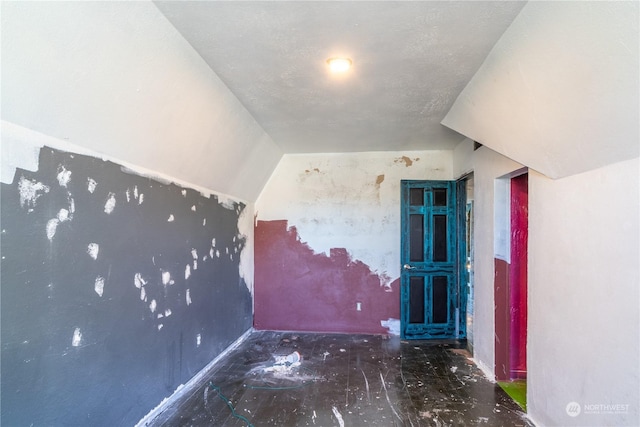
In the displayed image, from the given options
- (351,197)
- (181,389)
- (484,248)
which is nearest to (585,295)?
(484,248)

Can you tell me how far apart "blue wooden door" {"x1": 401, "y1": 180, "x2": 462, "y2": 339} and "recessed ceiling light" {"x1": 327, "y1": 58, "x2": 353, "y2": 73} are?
2.44 metres

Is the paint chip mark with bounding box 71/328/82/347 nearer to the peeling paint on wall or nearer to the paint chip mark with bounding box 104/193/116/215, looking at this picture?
the paint chip mark with bounding box 104/193/116/215

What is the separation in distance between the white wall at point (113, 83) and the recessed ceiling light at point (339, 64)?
0.85 metres

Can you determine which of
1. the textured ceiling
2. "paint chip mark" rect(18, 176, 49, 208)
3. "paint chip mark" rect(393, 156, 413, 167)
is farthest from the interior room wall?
"paint chip mark" rect(393, 156, 413, 167)

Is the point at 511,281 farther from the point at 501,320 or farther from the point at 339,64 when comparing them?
the point at 339,64

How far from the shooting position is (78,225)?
187cm

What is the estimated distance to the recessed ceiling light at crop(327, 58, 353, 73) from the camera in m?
2.24

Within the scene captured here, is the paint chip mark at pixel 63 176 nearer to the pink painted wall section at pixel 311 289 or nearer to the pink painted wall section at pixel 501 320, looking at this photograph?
the pink painted wall section at pixel 311 289

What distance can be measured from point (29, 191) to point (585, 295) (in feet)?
9.47

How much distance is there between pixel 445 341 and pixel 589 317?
109 inches

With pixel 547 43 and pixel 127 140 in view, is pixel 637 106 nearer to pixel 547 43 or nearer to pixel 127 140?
pixel 547 43

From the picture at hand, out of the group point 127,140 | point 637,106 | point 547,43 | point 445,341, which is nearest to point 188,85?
point 127,140

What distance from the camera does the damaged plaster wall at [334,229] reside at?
4.81 meters

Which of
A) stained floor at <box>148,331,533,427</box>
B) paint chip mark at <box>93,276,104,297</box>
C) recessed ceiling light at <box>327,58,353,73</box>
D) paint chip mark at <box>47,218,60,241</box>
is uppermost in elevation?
recessed ceiling light at <box>327,58,353,73</box>
